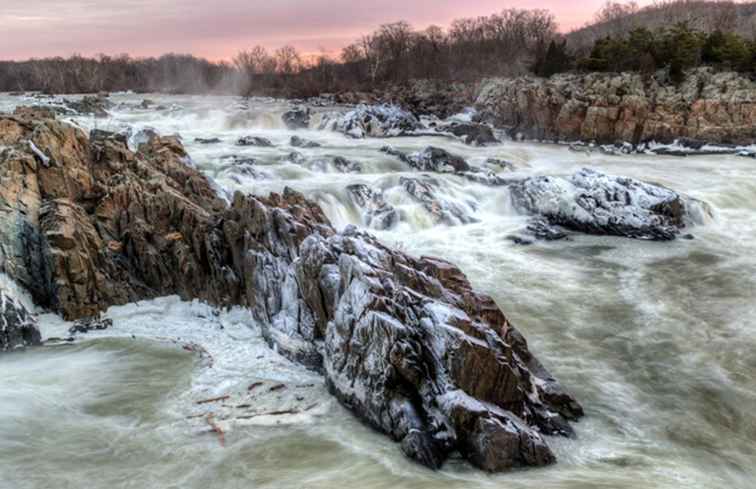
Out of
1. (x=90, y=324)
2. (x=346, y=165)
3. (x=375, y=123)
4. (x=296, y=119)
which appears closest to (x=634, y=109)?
(x=375, y=123)

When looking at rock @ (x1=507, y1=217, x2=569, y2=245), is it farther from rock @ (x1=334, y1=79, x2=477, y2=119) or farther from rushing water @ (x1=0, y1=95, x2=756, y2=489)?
rock @ (x1=334, y1=79, x2=477, y2=119)

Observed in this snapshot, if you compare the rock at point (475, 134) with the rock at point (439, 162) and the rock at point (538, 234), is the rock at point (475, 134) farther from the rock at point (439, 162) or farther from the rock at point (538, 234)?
the rock at point (538, 234)

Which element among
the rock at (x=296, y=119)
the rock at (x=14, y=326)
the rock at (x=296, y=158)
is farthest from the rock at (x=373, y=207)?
the rock at (x=296, y=119)

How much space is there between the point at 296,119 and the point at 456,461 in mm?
38784

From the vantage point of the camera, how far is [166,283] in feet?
39.2

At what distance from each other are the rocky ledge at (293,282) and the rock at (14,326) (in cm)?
65

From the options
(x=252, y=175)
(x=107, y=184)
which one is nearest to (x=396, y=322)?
(x=107, y=184)

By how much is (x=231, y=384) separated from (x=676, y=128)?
35.5 metres

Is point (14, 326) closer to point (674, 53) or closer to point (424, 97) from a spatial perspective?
point (674, 53)

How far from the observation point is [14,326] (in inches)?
402

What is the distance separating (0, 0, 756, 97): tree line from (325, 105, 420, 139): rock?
491 inches

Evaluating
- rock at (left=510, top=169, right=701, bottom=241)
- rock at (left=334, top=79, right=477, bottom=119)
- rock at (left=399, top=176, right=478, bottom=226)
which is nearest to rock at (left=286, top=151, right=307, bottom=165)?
rock at (left=399, top=176, right=478, bottom=226)

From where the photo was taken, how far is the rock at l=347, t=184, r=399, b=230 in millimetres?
19531

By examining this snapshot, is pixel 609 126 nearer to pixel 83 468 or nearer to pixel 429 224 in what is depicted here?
pixel 429 224
